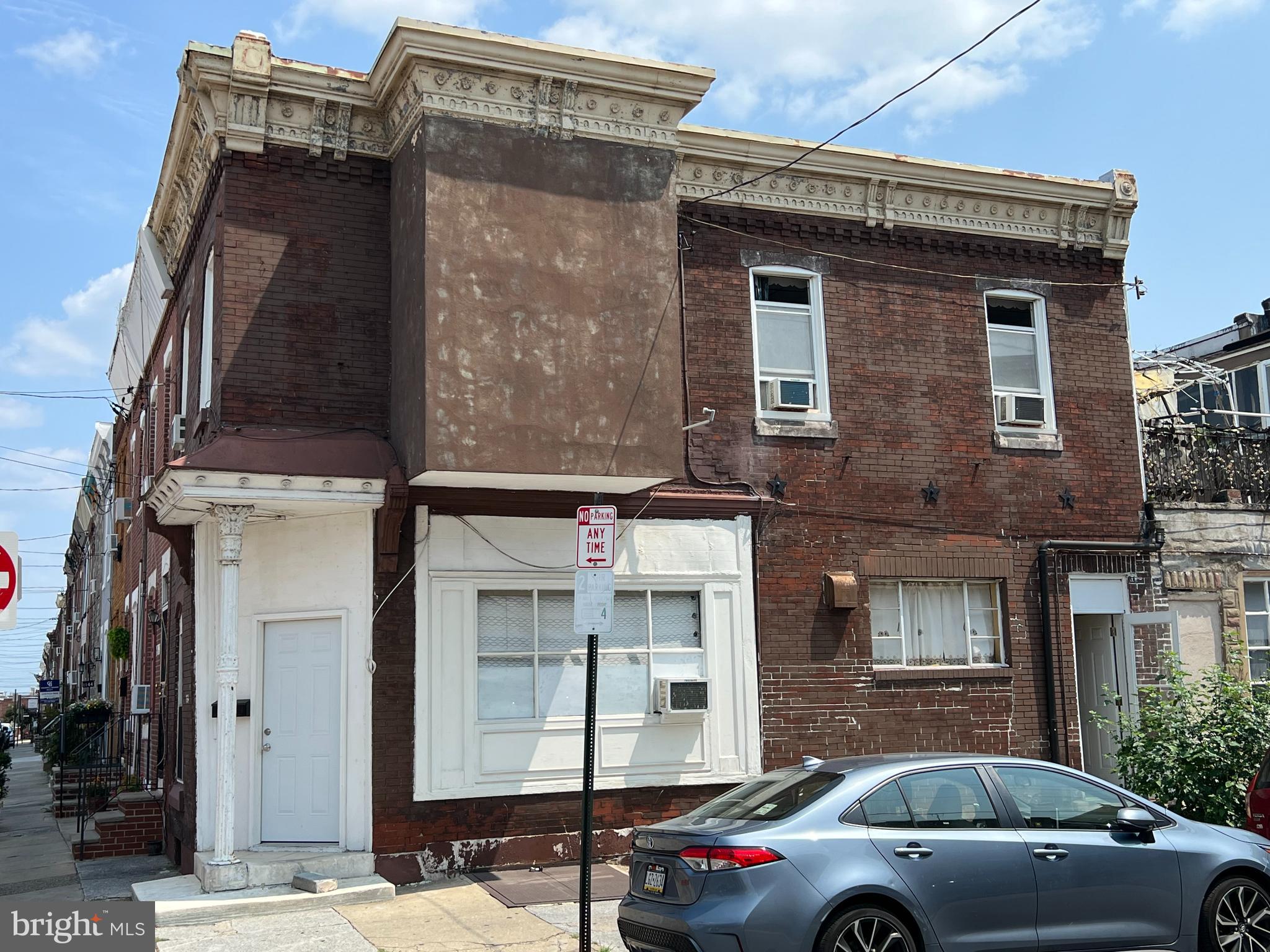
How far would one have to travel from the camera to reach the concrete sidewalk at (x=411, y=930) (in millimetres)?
9125

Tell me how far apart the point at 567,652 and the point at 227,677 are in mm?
3460

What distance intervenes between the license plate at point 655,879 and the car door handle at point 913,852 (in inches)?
55.1

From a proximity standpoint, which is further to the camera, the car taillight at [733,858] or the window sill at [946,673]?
the window sill at [946,673]

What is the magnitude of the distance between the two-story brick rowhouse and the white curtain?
0.05 metres

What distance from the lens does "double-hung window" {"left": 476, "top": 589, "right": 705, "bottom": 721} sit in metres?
12.6

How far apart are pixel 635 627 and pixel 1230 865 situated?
657 cm

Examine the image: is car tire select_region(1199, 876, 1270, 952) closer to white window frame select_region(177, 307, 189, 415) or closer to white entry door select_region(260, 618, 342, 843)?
white entry door select_region(260, 618, 342, 843)

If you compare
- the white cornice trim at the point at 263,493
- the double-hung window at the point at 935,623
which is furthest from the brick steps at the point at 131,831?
the double-hung window at the point at 935,623

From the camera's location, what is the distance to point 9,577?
741cm

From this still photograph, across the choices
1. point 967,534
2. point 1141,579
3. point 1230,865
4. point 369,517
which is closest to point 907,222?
point 967,534

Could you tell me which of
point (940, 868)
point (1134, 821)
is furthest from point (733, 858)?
point (1134, 821)

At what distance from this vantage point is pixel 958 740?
1427 cm

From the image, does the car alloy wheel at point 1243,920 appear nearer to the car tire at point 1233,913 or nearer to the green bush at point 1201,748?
the car tire at point 1233,913

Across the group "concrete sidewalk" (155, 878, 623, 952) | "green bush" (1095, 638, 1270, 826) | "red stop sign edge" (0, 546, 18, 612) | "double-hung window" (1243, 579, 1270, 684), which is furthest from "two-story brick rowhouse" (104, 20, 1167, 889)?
"red stop sign edge" (0, 546, 18, 612)
